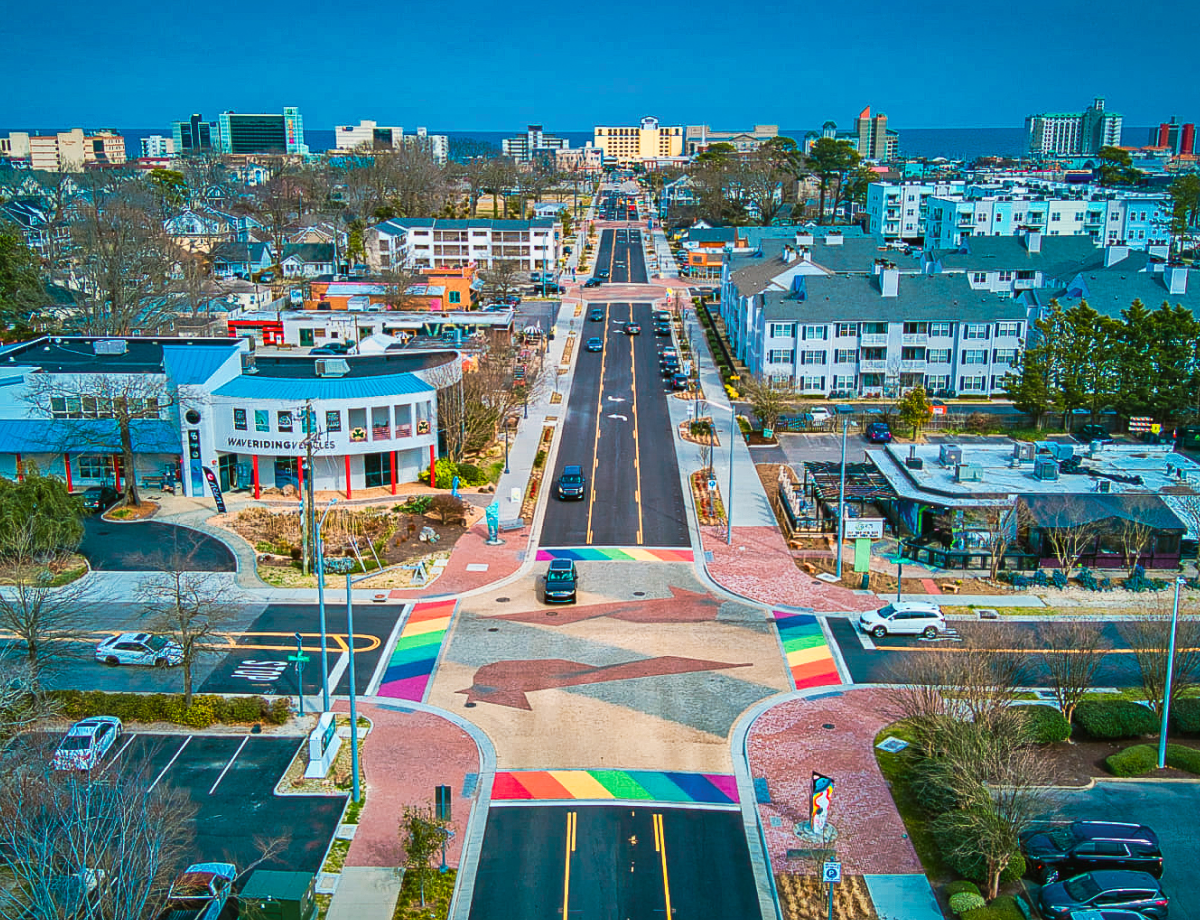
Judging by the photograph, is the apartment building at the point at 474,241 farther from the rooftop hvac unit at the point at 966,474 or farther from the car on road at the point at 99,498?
the rooftop hvac unit at the point at 966,474

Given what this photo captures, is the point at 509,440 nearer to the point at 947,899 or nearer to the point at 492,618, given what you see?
the point at 492,618

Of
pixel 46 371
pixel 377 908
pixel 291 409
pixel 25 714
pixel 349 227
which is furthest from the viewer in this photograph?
pixel 349 227

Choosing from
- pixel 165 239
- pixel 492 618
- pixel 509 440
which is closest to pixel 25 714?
pixel 492 618

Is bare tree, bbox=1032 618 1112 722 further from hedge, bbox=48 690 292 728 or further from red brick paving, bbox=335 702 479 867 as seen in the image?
hedge, bbox=48 690 292 728

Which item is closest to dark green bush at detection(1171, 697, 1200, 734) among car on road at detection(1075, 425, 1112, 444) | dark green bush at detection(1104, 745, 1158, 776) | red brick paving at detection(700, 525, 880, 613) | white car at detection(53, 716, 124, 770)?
dark green bush at detection(1104, 745, 1158, 776)

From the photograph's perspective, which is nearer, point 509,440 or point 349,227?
point 509,440

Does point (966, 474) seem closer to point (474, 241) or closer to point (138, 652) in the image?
point (138, 652)
